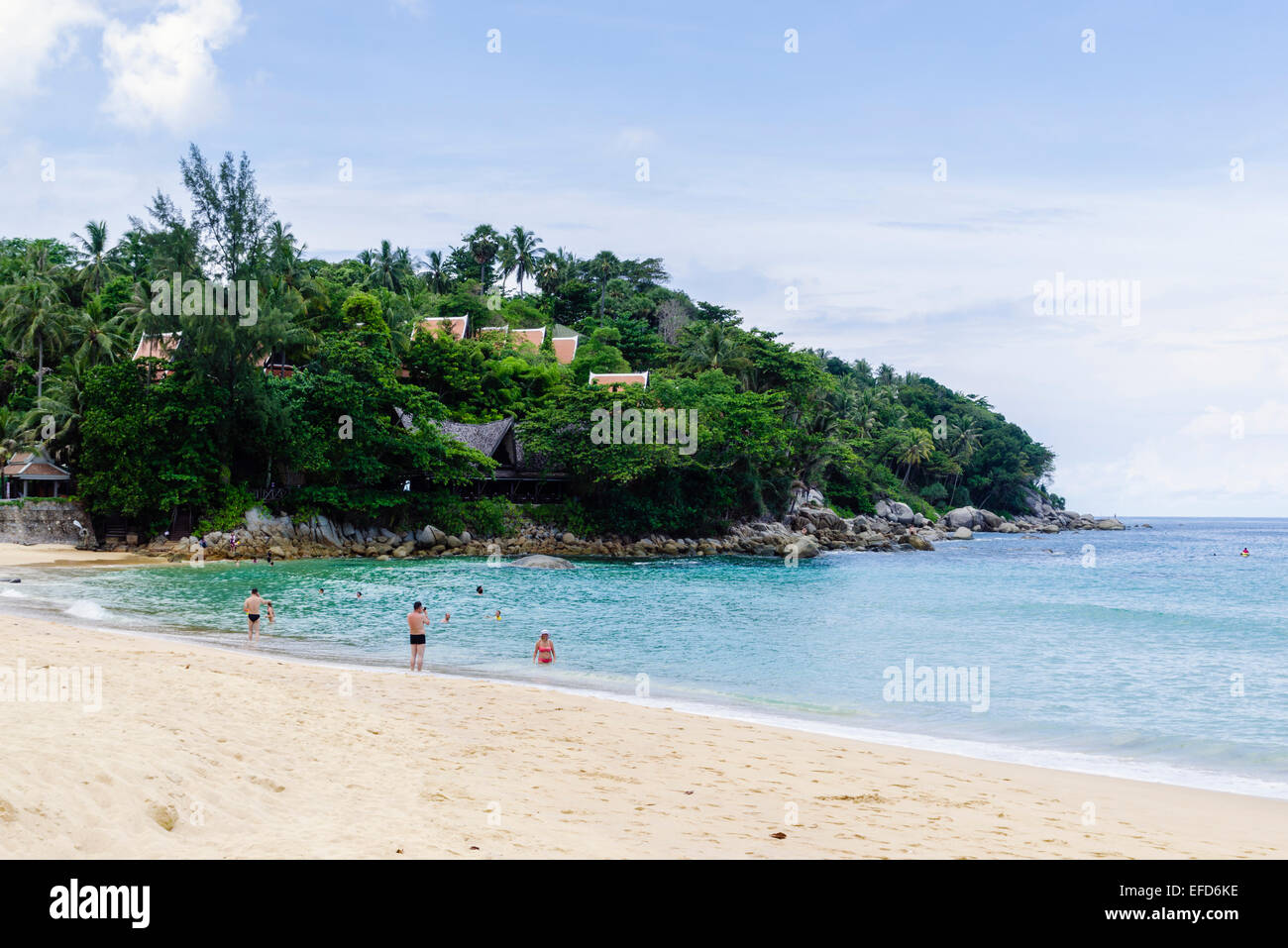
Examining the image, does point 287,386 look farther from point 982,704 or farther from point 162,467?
point 982,704

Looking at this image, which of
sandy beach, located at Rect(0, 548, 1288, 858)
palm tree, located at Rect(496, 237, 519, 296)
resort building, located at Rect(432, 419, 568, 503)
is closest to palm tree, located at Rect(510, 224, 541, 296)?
palm tree, located at Rect(496, 237, 519, 296)

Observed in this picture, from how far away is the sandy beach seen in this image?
5223mm

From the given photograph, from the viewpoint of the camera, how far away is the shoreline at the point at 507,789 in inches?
206

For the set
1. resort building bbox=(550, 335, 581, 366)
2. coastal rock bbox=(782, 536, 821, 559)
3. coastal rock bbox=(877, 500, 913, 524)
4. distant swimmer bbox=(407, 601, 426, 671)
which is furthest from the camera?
coastal rock bbox=(877, 500, 913, 524)

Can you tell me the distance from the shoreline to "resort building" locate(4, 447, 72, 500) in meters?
32.3

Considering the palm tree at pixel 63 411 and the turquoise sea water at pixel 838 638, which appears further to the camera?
the palm tree at pixel 63 411

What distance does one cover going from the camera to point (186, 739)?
701cm

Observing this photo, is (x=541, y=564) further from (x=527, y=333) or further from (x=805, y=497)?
(x=805, y=497)

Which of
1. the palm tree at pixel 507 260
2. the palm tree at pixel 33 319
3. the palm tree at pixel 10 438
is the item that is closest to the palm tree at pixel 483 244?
the palm tree at pixel 507 260

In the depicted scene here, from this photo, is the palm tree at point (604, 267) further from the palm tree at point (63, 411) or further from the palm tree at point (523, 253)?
the palm tree at point (63, 411)

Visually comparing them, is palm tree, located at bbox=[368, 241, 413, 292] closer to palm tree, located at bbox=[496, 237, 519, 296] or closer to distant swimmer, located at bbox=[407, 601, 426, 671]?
palm tree, located at bbox=[496, 237, 519, 296]

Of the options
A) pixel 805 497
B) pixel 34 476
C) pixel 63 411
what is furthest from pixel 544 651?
pixel 805 497

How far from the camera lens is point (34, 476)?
37.5 metres

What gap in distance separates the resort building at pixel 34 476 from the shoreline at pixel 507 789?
32.3 metres
